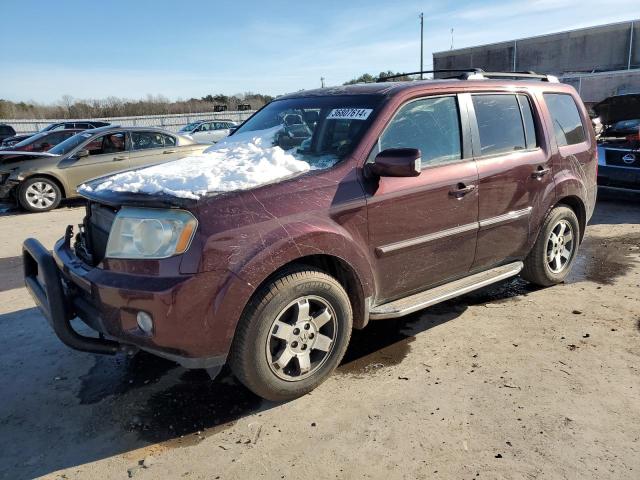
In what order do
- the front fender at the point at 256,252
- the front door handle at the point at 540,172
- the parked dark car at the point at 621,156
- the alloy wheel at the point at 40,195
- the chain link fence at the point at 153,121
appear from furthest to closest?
the chain link fence at the point at 153,121 < the alloy wheel at the point at 40,195 < the parked dark car at the point at 621,156 < the front door handle at the point at 540,172 < the front fender at the point at 256,252

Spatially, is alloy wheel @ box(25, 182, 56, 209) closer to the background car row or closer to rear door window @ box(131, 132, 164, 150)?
the background car row

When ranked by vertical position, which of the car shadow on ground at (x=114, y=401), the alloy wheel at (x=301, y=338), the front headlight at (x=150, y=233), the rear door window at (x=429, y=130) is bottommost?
the car shadow on ground at (x=114, y=401)

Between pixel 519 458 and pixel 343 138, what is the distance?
2.17 meters

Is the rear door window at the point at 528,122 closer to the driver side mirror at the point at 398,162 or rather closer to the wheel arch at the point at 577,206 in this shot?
the wheel arch at the point at 577,206

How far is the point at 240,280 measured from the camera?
2.64m

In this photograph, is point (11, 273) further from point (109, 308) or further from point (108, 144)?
point (108, 144)

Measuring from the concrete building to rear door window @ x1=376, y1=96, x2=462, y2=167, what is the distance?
36330 millimetres

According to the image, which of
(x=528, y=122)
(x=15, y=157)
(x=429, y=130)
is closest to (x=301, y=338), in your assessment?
(x=429, y=130)

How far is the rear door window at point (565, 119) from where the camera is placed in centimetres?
453

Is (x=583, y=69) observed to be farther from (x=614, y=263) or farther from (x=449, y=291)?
(x=449, y=291)

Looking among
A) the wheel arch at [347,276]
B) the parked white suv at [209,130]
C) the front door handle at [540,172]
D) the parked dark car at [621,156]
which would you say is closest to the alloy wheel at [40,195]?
the wheel arch at [347,276]

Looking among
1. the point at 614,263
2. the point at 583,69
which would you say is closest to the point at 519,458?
the point at 614,263

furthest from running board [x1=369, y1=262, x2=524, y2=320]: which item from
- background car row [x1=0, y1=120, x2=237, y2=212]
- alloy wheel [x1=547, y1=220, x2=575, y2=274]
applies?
background car row [x1=0, y1=120, x2=237, y2=212]

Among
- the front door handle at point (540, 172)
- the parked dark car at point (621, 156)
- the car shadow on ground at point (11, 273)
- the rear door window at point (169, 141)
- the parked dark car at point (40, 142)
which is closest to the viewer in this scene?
the front door handle at point (540, 172)
